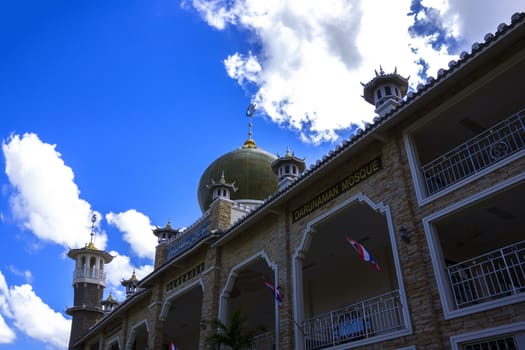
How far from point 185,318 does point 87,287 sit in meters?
17.0

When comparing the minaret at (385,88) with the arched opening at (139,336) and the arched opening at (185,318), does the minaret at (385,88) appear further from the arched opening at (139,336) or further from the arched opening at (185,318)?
the arched opening at (139,336)

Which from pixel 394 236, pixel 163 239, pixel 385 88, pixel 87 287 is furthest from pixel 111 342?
pixel 394 236

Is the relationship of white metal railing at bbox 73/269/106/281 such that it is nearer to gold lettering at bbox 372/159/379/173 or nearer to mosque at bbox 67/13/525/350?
mosque at bbox 67/13/525/350

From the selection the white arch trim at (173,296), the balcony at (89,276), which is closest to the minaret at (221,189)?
the white arch trim at (173,296)

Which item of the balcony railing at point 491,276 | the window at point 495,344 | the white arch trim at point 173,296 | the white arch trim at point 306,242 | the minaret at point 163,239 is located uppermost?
the minaret at point 163,239

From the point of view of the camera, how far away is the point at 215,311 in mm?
18375

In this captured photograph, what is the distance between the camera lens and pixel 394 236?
12.1m

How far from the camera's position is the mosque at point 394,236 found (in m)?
10.6

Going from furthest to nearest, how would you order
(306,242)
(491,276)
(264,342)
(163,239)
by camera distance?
(163,239) → (264,342) → (306,242) → (491,276)

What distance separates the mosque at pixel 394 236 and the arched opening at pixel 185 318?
194 mm

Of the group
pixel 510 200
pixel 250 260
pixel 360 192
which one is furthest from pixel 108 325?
pixel 510 200

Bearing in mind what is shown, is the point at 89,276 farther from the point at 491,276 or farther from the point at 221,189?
the point at 491,276

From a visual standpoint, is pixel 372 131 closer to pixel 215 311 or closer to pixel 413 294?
pixel 413 294

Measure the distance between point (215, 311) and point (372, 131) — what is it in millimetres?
9392
